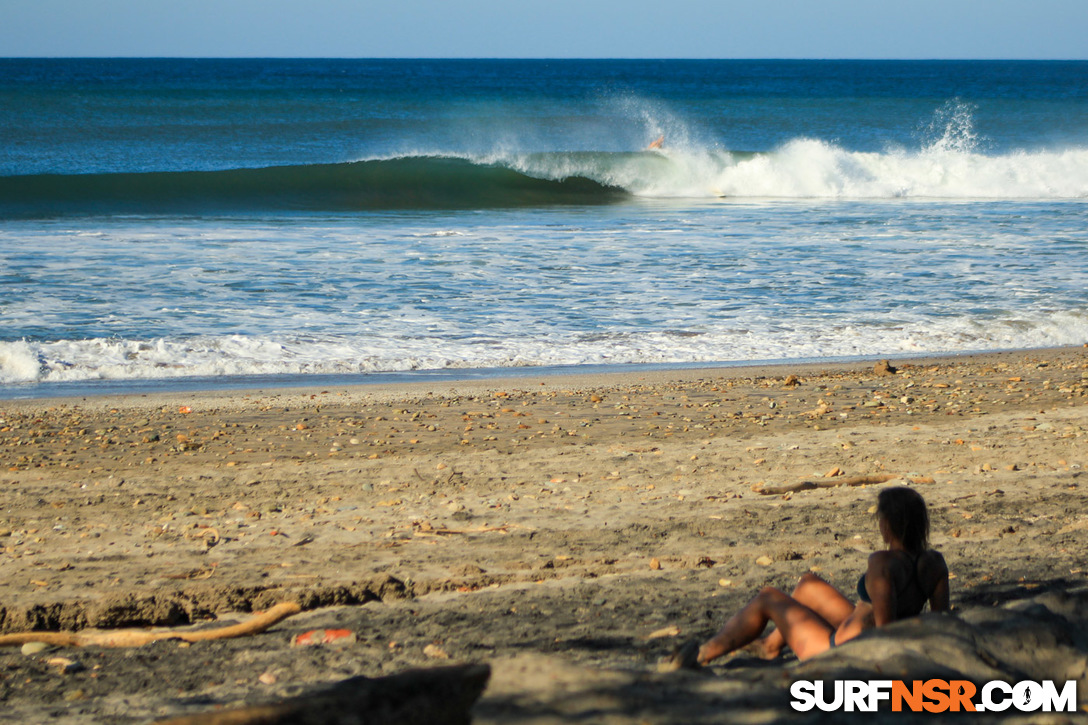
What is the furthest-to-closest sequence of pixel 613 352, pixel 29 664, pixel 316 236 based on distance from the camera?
pixel 316 236 → pixel 613 352 → pixel 29 664

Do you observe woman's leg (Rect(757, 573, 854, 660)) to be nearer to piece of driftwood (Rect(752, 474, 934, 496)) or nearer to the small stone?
the small stone

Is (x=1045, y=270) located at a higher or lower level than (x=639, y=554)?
higher

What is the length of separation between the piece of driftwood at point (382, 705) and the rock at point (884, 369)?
6.84 m

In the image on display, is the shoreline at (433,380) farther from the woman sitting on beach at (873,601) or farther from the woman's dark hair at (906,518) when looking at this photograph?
the woman's dark hair at (906,518)

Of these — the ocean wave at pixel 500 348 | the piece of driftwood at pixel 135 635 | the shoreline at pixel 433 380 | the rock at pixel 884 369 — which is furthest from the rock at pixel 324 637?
the rock at pixel 884 369

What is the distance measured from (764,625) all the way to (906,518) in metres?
0.56

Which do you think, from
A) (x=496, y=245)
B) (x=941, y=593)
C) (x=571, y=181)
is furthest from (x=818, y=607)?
(x=571, y=181)

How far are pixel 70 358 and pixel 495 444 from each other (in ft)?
15.5

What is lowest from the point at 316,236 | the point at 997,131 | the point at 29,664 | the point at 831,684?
the point at 29,664

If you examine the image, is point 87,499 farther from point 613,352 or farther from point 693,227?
point 693,227

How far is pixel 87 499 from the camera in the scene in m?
5.05

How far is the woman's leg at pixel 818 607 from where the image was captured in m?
3.18

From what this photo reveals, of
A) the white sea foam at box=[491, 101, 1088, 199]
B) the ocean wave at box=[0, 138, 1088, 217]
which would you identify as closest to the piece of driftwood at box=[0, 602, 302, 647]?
the ocean wave at box=[0, 138, 1088, 217]

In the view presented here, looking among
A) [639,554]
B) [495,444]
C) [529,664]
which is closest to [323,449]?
[495,444]
